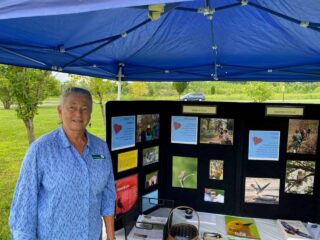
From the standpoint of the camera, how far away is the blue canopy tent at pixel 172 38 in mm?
1088

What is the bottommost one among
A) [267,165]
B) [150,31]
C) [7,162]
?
[7,162]

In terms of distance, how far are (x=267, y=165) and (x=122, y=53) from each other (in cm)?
137

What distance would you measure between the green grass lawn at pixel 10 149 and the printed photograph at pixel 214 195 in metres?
1.19

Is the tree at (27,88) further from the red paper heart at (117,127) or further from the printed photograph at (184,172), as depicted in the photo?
the printed photograph at (184,172)

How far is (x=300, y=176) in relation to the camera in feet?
5.85

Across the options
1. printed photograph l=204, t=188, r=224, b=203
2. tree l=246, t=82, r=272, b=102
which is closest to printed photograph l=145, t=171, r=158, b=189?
printed photograph l=204, t=188, r=224, b=203

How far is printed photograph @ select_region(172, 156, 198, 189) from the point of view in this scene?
6.22 ft

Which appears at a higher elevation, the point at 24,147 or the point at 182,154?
the point at 182,154

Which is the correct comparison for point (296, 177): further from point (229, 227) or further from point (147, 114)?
point (147, 114)

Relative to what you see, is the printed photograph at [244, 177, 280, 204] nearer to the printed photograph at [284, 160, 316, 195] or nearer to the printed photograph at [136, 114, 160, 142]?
the printed photograph at [284, 160, 316, 195]

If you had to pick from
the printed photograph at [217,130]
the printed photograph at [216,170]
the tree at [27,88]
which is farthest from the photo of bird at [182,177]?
the tree at [27,88]

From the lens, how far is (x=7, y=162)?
219 inches

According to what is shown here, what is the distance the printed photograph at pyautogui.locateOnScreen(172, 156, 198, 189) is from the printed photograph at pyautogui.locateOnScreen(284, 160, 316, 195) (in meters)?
0.64

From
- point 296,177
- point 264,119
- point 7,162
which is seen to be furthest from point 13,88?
point 296,177
